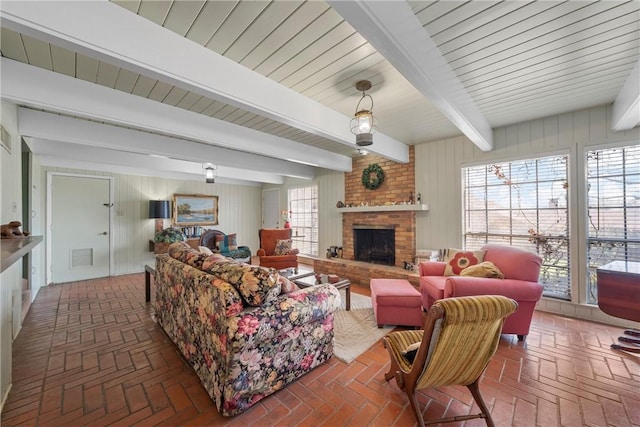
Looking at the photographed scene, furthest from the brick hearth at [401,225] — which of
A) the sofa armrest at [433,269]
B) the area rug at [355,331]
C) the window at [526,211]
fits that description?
the area rug at [355,331]

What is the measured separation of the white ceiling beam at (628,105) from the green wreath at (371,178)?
2936 millimetres

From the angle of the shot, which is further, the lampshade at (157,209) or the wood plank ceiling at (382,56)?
the lampshade at (157,209)

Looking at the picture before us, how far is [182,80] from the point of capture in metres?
1.74

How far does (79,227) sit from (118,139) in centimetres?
300

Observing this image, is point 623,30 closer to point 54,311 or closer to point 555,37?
point 555,37

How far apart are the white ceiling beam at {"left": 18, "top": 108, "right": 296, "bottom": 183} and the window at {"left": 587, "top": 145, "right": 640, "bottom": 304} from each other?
4915 mm

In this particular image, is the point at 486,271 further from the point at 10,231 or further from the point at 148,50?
the point at 10,231

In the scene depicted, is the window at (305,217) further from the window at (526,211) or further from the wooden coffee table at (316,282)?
the window at (526,211)

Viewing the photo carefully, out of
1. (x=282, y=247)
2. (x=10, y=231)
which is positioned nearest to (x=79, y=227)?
(x=282, y=247)

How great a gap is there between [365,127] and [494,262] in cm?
229

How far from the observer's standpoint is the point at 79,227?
4945mm

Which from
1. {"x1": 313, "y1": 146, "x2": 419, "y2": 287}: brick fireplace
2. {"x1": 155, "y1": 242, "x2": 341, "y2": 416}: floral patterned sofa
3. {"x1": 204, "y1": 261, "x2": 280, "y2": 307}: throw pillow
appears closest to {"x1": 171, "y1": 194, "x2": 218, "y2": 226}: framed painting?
{"x1": 313, "y1": 146, "x2": 419, "y2": 287}: brick fireplace

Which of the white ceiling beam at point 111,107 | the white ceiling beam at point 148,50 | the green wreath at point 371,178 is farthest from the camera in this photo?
the green wreath at point 371,178

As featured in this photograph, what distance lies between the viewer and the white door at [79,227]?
4.73 m
